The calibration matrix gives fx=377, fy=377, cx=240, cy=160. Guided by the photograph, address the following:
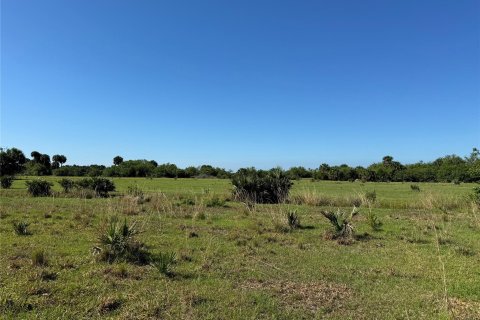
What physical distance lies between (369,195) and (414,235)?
12131mm

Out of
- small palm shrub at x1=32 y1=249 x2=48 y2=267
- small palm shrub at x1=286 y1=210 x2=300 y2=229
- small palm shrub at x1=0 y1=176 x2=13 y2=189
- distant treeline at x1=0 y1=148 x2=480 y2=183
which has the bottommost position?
small palm shrub at x1=32 y1=249 x2=48 y2=267

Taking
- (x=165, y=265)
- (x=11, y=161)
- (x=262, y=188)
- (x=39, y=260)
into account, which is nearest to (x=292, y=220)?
(x=165, y=265)

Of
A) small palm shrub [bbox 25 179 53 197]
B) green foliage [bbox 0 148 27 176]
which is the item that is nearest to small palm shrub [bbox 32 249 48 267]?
small palm shrub [bbox 25 179 53 197]

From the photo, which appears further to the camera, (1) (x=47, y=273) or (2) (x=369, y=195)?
(2) (x=369, y=195)

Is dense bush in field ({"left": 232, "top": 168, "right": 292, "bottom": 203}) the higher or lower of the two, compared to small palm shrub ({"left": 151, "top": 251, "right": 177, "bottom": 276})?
higher

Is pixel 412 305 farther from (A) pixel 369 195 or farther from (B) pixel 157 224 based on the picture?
(A) pixel 369 195

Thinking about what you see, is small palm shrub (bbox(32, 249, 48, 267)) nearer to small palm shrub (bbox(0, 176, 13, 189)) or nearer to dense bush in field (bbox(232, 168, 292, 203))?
dense bush in field (bbox(232, 168, 292, 203))


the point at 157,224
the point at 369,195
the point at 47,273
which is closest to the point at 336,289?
the point at 47,273

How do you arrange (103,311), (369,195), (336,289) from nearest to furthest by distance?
(103,311), (336,289), (369,195)

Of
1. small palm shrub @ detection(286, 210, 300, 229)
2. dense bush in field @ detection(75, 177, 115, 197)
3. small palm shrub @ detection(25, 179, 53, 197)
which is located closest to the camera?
small palm shrub @ detection(286, 210, 300, 229)

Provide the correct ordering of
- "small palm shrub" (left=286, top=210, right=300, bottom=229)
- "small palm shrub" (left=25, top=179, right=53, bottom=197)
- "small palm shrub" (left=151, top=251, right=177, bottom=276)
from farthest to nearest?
"small palm shrub" (left=25, top=179, right=53, bottom=197) → "small palm shrub" (left=286, top=210, right=300, bottom=229) → "small palm shrub" (left=151, top=251, right=177, bottom=276)

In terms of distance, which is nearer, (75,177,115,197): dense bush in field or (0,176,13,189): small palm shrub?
(75,177,115,197): dense bush in field

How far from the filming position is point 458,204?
2033cm

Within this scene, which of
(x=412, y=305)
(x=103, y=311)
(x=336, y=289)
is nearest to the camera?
(x=103, y=311)
